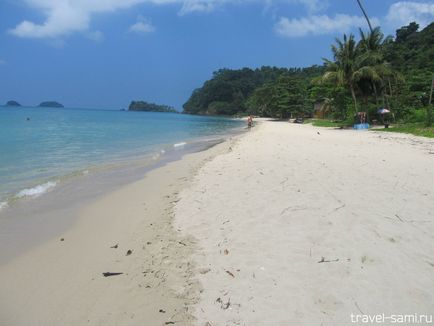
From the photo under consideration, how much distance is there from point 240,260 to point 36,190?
685 centimetres

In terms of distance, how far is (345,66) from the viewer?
3023 cm

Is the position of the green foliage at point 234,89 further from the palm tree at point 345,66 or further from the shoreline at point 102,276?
the shoreline at point 102,276

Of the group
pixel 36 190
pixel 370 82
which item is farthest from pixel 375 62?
pixel 36 190

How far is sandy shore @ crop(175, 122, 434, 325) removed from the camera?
10.8ft

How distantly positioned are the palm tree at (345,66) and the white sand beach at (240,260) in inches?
972

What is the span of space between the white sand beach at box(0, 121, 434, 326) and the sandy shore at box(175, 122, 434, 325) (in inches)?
0.6

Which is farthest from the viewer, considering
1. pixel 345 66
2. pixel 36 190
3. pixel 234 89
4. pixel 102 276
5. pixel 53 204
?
pixel 234 89

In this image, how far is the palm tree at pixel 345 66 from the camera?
30125 mm

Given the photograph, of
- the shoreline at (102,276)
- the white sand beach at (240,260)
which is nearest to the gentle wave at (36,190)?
the white sand beach at (240,260)

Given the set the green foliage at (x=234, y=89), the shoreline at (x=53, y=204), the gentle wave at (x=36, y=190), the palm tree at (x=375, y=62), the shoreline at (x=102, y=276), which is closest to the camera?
the shoreline at (x=102, y=276)

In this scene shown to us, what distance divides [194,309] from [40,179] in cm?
901

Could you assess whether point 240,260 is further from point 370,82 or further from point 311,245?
point 370,82

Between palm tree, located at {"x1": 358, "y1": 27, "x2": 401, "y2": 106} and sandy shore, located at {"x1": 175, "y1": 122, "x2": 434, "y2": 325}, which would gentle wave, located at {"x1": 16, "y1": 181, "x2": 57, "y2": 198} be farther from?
palm tree, located at {"x1": 358, "y1": 27, "x2": 401, "y2": 106}

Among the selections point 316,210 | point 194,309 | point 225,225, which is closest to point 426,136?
point 316,210
